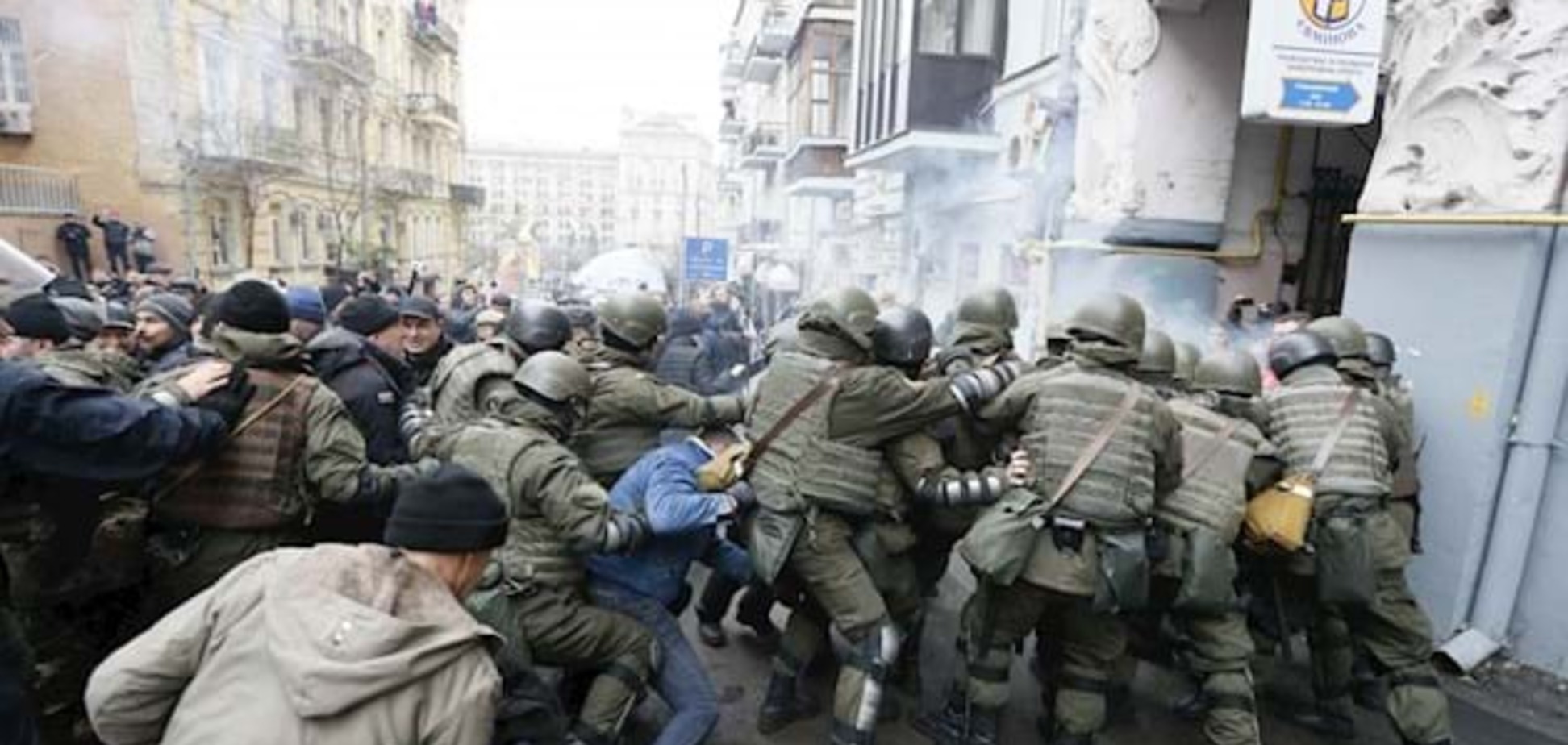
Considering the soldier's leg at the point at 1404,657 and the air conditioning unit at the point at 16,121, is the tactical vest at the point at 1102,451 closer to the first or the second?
the soldier's leg at the point at 1404,657

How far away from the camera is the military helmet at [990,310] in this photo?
13.7ft

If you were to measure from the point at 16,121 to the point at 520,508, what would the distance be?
57.0 feet

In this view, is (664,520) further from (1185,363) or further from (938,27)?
(938,27)

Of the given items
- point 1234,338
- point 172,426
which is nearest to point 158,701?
point 172,426

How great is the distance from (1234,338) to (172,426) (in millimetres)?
6787

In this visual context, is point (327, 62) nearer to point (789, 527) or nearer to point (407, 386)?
point (407, 386)

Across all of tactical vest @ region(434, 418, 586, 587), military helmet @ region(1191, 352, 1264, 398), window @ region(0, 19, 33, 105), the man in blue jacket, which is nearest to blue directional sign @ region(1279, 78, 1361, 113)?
military helmet @ region(1191, 352, 1264, 398)

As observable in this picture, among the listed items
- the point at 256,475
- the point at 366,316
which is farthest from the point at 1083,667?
the point at 366,316

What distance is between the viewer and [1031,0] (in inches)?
391

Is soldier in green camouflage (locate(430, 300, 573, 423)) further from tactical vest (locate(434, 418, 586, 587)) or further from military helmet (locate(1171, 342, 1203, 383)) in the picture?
military helmet (locate(1171, 342, 1203, 383))

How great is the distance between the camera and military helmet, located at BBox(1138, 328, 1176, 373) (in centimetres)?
382

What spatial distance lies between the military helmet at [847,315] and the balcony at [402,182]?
99.3 feet

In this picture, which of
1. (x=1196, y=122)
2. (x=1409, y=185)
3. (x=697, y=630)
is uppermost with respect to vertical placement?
(x=1196, y=122)

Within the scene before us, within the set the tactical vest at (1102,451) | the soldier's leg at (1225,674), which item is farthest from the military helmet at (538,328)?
the soldier's leg at (1225,674)
